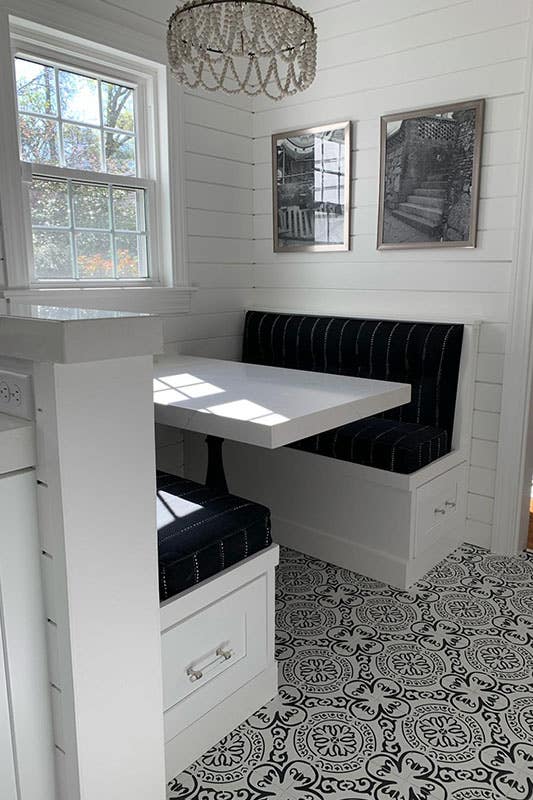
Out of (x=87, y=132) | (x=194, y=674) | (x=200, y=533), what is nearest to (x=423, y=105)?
(x=87, y=132)

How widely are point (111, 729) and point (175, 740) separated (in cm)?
46

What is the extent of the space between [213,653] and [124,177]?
2.18 m

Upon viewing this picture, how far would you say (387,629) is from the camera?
220 centimetres

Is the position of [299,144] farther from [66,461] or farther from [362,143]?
[66,461]

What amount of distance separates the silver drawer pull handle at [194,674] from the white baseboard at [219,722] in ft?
0.42

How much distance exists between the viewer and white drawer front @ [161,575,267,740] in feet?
4.91

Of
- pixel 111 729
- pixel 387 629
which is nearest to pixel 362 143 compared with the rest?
pixel 387 629

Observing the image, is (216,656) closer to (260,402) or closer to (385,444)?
(260,402)

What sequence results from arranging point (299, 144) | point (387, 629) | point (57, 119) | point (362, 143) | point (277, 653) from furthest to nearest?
point (299, 144) → point (362, 143) → point (57, 119) → point (387, 629) → point (277, 653)

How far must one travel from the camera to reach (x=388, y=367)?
9.36 feet

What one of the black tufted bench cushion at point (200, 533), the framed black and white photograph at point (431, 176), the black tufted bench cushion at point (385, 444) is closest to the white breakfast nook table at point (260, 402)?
the black tufted bench cushion at point (200, 533)

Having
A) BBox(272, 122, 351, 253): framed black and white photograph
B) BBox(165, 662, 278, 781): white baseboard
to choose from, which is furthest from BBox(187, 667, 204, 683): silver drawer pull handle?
BBox(272, 122, 351, 253): framed black and white photograph

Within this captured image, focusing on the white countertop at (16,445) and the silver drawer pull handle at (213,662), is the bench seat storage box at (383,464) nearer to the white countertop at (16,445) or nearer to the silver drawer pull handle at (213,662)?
the silver drawer pull handle at (213,662)

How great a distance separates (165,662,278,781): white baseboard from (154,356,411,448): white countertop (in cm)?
70
